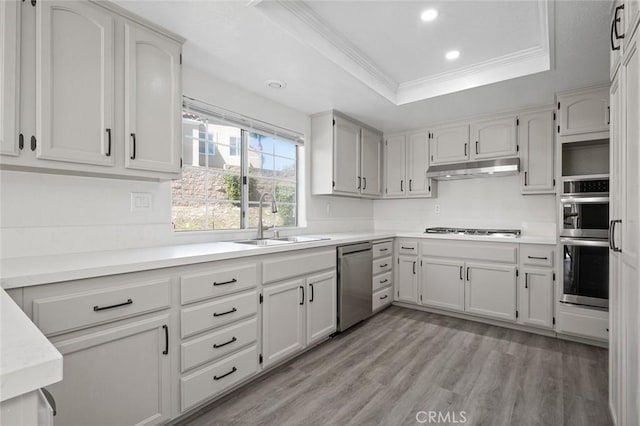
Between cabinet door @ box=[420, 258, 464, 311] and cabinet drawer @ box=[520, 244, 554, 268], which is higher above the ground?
cabinet drawer @ box=[520, 244, 554, 268]

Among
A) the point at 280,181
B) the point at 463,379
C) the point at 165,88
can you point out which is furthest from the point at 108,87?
the point at 463,379

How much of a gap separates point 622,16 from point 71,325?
2750 millimetres

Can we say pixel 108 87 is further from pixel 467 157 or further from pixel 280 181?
pixel 467 157

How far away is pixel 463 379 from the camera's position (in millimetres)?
2219

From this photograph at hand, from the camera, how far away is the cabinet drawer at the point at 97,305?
126 centimetres

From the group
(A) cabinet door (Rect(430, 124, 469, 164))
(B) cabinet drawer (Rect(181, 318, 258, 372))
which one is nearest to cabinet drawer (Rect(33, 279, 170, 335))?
(B) cabinet drawer (Rect(181, 318, 258, 372))

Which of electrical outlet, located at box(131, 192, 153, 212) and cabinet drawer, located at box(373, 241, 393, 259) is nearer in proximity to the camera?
electrical outlet, located at box(131, 192, 153, 212)

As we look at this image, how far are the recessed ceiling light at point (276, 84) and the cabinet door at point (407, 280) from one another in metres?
2.32

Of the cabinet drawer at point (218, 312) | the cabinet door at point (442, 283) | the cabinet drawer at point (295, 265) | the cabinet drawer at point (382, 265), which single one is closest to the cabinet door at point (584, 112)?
the cabinet door at point (442, 283)

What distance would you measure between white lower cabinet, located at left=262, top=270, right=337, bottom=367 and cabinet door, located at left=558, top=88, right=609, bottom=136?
99.9 inches

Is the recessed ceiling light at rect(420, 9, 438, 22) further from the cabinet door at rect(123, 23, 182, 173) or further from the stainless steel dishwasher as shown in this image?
the stainless steel dishwasher

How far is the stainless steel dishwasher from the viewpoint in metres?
2.93

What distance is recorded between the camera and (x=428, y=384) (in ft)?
7.08

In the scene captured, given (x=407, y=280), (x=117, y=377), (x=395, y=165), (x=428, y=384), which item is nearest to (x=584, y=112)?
(x=395, y=165)
